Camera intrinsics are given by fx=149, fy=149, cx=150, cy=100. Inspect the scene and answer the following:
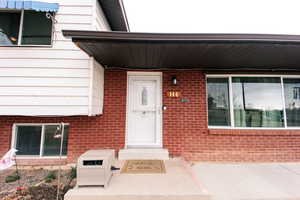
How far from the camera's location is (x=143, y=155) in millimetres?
3543

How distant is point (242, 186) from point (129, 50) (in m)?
3.17

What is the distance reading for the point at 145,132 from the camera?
13.1 feet

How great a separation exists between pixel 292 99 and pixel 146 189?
176 inches

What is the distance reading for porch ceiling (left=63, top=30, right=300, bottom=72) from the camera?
2.50 metres

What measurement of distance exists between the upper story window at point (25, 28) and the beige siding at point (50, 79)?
0.19m

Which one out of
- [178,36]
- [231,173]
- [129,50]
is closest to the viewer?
[178,36]

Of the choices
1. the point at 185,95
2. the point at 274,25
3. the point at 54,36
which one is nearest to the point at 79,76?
the point at 54,36

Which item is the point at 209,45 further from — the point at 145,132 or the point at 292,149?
the point at 292,149

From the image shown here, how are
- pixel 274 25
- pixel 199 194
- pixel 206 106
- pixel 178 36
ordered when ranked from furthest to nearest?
pixel 274 25 → pixel 206 106 → pixel 178 36 → pixel 199 194

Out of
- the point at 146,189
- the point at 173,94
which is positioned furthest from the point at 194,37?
the point at 146,189

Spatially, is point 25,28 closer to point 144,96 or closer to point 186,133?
point 144,96

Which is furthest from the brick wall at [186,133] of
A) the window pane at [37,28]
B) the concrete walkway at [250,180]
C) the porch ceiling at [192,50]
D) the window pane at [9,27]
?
the window pane at [9,27]

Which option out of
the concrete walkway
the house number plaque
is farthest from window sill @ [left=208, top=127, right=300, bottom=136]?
the house number plaque

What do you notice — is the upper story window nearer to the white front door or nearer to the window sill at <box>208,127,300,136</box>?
the white front door
